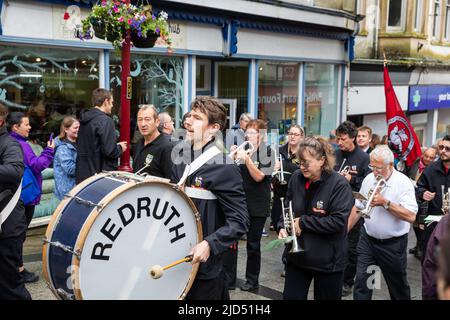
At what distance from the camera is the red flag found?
10.1m

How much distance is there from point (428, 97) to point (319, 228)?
15.4 metres

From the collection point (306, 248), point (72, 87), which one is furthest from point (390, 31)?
point (306, 248)

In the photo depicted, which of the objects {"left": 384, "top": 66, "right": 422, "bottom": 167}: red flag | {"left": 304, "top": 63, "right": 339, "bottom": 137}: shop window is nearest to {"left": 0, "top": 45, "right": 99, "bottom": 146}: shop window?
{"left": 384, "top": 66, "right": 422, "bottom": 167}: red flag

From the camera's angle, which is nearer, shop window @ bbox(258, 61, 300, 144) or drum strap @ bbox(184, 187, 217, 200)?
drum strap @ bbox(184, 187, 217, 200)

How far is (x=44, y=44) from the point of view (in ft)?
26.4

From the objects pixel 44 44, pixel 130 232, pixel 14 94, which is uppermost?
pixel 44 44

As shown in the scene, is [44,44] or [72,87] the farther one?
[72,87]

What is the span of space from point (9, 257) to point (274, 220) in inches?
162

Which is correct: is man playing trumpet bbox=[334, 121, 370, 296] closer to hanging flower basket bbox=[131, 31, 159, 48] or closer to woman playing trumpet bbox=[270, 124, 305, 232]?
woman playing trumpet bbox=[270, 124, 305, 232]

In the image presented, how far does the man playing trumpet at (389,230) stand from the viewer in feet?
18.0

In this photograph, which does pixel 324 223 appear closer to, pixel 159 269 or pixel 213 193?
pixel 213 193

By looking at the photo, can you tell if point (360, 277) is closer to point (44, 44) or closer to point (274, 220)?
point (274, 220)

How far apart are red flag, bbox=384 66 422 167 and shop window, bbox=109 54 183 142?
3.79m

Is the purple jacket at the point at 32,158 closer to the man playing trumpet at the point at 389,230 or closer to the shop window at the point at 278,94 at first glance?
the man playing trumpet at the point at 389,230
